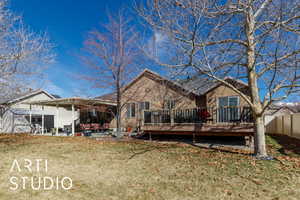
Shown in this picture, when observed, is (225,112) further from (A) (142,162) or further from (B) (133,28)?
(B) (133,28)

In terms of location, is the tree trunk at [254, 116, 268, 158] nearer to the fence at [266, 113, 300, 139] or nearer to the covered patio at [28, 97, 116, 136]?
the fence at [266, 113, 300, 139]

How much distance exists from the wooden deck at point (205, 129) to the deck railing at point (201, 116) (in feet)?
0.89

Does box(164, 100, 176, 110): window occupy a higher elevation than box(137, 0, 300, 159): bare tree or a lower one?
Result: lower

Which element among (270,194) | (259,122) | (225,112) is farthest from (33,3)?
(270,194)

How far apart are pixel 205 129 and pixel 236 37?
505cm

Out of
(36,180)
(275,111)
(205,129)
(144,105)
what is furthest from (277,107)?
(36,180)

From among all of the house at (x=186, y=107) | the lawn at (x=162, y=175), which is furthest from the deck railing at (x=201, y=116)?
the lawn at (x=162, y=175)

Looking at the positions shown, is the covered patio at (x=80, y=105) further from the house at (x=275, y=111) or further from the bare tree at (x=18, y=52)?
the house at (x=275, y=111)

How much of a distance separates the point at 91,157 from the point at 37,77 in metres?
6.68

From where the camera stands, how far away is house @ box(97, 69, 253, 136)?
1008 centimetres

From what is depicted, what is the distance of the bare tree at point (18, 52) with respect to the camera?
31.4 ft

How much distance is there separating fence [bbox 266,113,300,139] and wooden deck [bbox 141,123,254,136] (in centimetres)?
555

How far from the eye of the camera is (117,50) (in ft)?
44.3

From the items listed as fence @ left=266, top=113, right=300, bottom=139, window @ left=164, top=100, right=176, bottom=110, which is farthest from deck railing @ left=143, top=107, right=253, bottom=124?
fence @ left=266, top=113, right=300, bottom=139
